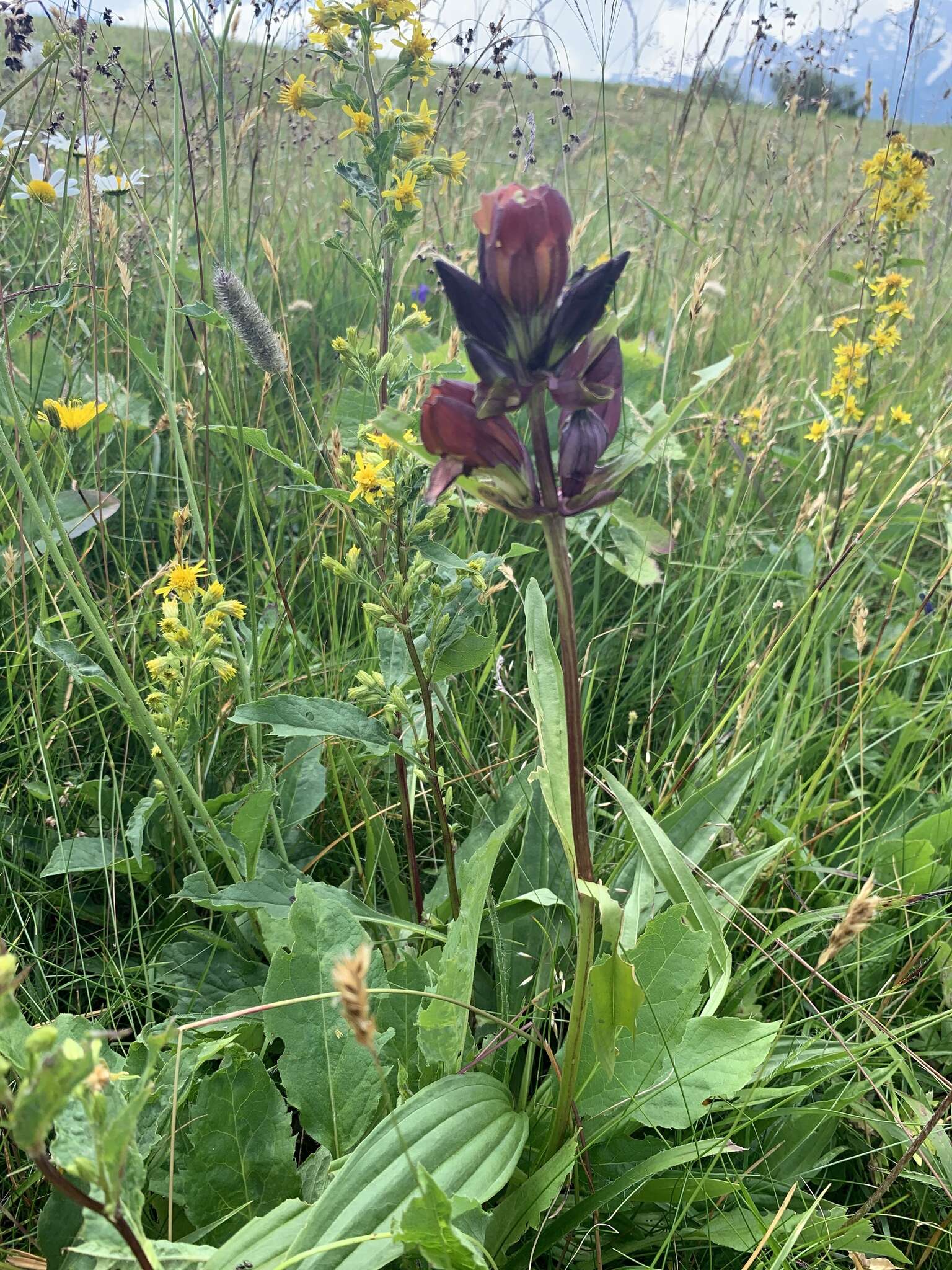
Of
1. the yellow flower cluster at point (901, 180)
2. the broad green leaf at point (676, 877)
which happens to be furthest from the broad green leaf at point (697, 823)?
the yellow flower cluster at point (901, 180)

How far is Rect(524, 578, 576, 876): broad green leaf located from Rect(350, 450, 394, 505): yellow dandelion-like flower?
245mm

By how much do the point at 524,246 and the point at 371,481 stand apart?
0.48m

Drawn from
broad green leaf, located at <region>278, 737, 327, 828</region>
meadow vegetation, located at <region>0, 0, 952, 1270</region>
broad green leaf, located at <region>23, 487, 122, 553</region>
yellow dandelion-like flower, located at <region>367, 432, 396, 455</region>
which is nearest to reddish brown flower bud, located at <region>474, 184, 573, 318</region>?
meadow vegetation, located at <region>0, 0, 952, 1270</region>

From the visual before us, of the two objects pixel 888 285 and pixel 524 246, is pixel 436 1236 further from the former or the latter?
pixel 888 285

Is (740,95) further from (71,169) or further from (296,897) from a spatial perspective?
(296,897)

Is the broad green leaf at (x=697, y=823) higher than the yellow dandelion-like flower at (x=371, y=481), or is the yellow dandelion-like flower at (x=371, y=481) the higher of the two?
the yellow dandelion-like flower at (x=371, y=481)

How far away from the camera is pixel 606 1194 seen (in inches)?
37.8

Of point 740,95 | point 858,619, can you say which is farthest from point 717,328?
point 858,619

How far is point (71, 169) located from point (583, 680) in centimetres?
179

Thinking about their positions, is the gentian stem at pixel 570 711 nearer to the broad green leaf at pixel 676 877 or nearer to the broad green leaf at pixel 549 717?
the broad green leaf at pixel 549 717

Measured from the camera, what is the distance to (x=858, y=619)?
5.16ft

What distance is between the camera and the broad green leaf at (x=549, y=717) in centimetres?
95

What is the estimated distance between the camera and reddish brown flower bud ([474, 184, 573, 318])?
79 centimetres

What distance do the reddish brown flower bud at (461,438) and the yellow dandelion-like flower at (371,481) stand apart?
0.37 meters
